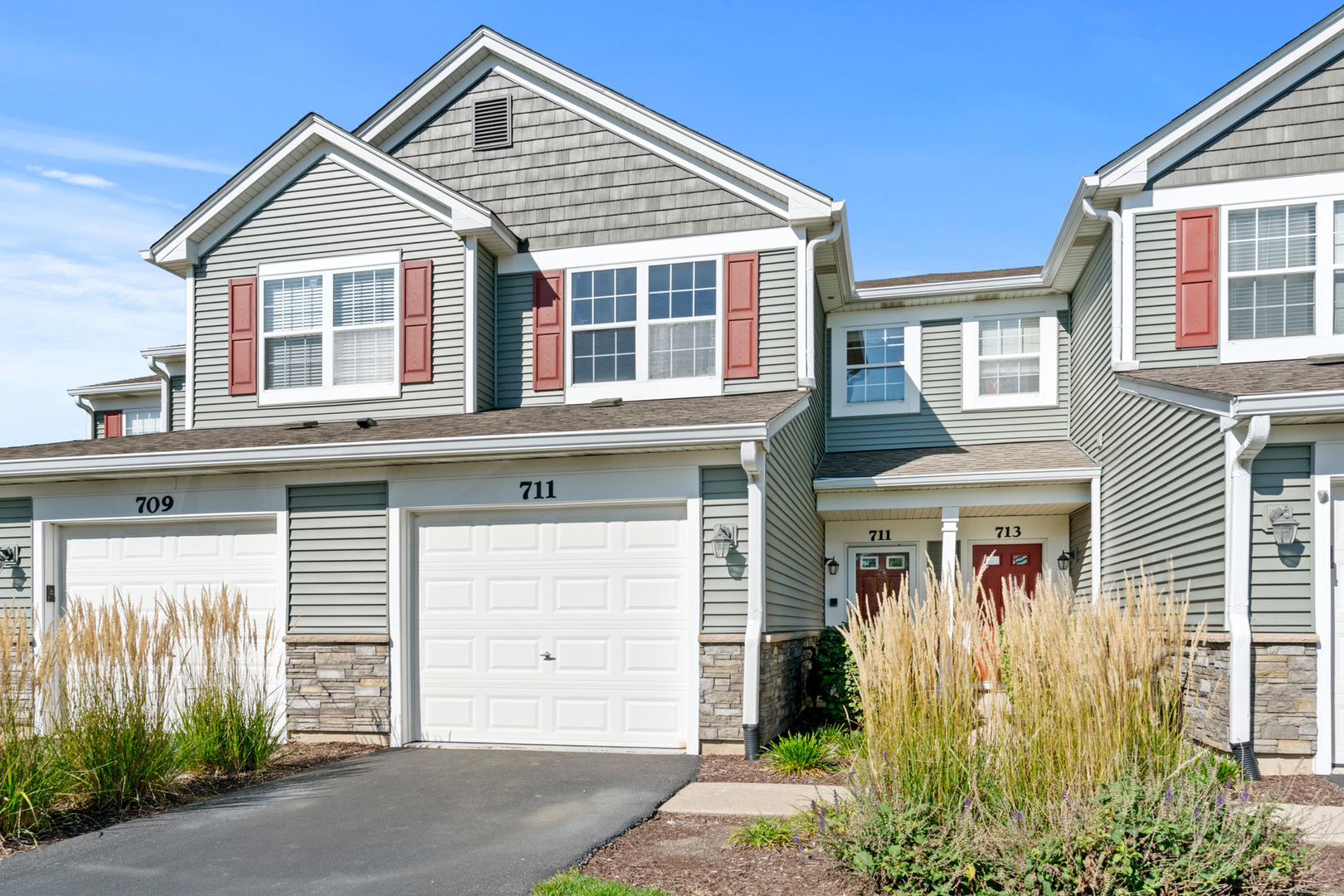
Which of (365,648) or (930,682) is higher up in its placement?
(930,682)

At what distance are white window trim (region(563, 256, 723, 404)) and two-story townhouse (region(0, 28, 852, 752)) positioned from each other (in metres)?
0.03

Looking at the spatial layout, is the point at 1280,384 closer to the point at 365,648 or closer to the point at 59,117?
the point at 365,648

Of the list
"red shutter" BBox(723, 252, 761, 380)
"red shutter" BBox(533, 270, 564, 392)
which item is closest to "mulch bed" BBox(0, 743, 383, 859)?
"red shutter" BBox(533, 270, 564, 392)

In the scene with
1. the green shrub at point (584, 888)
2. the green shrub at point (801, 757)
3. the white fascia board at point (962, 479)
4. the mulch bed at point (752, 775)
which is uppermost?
the white fascia board at point (962, 479)

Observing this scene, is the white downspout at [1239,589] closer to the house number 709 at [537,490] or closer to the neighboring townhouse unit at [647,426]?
the neighboring townhouse unit at [647,426]

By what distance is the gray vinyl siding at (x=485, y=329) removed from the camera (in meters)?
10.6

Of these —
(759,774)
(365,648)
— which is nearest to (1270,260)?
(759,774)

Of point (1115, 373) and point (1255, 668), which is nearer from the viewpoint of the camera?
point (1255, 668)

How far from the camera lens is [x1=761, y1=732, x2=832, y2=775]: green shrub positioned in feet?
24.1

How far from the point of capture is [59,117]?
26.9ft

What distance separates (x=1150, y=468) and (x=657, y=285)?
5264 millimetres

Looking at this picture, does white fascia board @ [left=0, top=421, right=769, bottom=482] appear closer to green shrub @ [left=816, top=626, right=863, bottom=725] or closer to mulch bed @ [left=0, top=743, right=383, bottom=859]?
mulch bed @ [left=0, top=743, right=383, bottom=859]

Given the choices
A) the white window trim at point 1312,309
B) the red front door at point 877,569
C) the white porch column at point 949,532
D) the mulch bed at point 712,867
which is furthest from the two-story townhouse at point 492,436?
the white window trim at point 1312,309

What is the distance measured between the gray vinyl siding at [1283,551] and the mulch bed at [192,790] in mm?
7353
